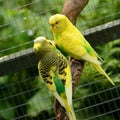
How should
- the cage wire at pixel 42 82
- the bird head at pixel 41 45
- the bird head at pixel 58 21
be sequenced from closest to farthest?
the bird head at pixel 41 45 < the bird head at pixel 58 21 < the cage wire at pixel 42 82

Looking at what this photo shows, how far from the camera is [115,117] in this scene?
2.85 m

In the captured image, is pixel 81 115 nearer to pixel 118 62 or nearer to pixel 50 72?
pixel 118 62

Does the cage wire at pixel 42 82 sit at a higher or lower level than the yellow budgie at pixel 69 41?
lower

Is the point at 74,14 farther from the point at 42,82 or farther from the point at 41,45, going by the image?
the point at 42,82

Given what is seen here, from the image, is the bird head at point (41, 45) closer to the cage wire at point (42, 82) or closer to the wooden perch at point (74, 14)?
the wooden perch at point (74, 14)

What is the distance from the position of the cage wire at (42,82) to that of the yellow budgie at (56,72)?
1097mm

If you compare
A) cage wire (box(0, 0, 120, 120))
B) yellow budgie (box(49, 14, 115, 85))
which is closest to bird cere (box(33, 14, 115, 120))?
yellow budgie (box(49, 14, 115, 85))

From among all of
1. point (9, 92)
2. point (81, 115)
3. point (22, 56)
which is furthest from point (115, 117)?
point (22, 56)

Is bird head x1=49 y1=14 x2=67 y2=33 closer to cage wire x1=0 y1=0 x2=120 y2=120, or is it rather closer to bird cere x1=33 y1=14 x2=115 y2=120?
bird cere x1=33 y1=14 x2=115 y2=120

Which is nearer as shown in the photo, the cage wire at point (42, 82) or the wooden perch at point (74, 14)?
the wooden perch at point (74, 14)

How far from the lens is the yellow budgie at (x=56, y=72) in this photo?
1.62 meters

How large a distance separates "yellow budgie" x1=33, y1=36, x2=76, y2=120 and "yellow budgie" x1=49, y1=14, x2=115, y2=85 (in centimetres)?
11

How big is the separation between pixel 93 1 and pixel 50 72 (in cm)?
131

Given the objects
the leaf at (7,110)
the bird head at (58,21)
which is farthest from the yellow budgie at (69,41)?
the leaf at (7,110)
